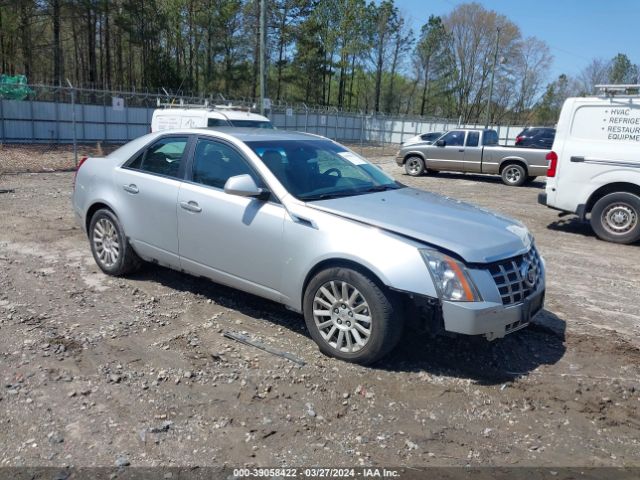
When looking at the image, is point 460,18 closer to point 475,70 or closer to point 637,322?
point 475,70

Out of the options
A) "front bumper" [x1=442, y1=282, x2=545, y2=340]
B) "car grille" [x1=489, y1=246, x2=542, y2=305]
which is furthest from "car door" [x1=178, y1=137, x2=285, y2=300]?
"car grille" [x1=489, y1=246, x2=542, y2=305]

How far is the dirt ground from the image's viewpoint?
3.12 meters

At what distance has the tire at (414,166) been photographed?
19125 mm

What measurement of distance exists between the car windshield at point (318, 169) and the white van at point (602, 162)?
15.9 feet

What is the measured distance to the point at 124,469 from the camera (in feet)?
9.48

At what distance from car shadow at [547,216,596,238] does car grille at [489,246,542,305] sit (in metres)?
6.14

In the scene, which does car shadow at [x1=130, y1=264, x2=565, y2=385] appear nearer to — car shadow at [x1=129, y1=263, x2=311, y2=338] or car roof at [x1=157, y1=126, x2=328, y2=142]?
car shadow at [x1=129, y1=263, x2=311, y2=338]

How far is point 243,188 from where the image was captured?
4.38 m

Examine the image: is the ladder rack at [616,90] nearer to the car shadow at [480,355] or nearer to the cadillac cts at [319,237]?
the cadillac cts at [319,237]

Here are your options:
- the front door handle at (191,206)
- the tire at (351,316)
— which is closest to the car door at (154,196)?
the front door handle at (191,206)

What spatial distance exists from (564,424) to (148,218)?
3.90m

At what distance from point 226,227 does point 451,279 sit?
6.35ft

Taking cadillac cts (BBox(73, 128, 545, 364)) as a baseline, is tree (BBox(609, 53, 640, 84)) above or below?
above

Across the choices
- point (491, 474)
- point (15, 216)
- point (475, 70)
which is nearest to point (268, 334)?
point (491, 474)
